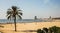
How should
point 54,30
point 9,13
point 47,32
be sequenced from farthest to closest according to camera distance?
point 9,13, point 47,32, point 54,30

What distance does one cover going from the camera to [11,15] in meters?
37.1

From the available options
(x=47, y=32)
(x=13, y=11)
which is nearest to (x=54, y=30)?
(x=47, y=32)

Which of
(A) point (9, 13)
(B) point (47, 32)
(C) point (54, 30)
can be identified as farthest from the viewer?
(A) point (9, 13)

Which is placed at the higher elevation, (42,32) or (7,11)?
(7,11)

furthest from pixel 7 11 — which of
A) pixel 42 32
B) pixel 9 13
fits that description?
pixel 42 32

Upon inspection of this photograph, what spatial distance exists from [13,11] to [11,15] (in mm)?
1031

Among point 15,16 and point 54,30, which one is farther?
point 15,16

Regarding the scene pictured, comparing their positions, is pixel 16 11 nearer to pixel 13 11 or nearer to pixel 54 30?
pixel 13 11

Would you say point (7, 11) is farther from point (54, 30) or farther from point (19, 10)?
Result: point (54, 30)

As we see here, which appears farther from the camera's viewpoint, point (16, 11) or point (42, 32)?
point (16, 11)

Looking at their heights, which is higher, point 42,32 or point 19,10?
point 19,10

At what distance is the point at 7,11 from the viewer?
37062 mm

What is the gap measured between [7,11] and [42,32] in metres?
22.0

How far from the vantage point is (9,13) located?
1447 inches
